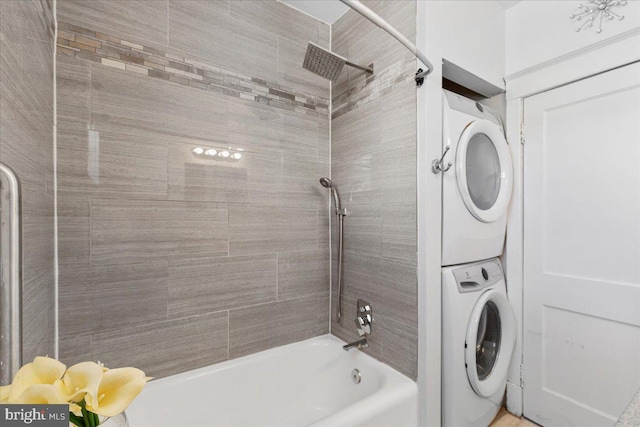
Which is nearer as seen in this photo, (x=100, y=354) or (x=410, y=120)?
(x=100, y=354)

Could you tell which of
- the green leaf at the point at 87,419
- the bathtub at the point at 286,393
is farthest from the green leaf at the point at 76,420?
the bathtub at the point at 286,393

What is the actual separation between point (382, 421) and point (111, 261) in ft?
4.56

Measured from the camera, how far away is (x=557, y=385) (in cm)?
167

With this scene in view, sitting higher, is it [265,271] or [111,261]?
[111,261]

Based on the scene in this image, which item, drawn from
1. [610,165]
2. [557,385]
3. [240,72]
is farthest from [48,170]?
[557,385]

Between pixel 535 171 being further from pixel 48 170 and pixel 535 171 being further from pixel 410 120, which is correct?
pixel 48 170

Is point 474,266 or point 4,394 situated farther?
point 474,266

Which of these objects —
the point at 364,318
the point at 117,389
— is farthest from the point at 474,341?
the point at 117,389

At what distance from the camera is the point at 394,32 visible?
1189mm

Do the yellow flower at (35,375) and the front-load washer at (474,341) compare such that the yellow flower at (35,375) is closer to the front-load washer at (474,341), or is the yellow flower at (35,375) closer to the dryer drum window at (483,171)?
the front-load washer at (474,341)

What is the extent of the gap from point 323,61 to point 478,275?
1409 mm

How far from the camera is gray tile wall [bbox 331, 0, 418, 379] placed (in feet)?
4.87

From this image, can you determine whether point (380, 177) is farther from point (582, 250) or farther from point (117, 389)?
point (117, 389)

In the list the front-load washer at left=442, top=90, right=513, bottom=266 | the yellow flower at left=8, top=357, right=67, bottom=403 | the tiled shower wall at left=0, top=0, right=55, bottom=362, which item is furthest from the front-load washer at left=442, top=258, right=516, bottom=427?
the tiled shower wall at left=0, top=0, right=55, bottom=362
